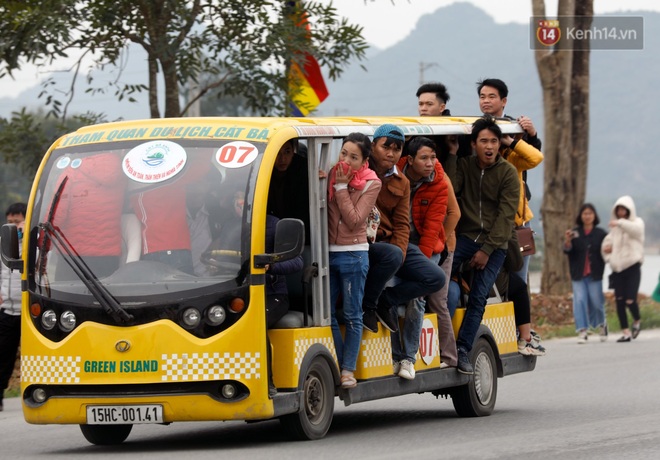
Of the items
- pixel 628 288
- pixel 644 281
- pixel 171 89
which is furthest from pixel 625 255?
pixel 644 281

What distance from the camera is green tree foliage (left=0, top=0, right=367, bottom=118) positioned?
15.9 metres

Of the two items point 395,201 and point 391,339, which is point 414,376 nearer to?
point 391,339

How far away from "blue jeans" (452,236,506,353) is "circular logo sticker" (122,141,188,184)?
3.19 metres

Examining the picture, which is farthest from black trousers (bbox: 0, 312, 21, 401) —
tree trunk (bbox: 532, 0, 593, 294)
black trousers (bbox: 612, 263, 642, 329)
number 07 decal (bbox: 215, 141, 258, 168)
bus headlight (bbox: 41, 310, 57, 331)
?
tree trunk (bbox: 532, 0, 593, 294)

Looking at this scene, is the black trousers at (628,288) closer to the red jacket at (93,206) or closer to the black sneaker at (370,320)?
the black sneaker at (370,320)

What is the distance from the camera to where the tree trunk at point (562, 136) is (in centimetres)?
2719

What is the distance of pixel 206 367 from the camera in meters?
9.50

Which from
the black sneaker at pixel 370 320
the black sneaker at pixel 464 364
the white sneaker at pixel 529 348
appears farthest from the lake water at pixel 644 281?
the black sneaker at pixel 370 320

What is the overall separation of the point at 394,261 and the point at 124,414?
2378mm

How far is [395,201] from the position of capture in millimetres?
11070

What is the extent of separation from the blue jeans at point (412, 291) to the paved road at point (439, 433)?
61cm

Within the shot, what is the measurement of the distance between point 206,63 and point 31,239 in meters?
7.04

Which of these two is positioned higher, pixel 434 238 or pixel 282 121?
pixel 282 121

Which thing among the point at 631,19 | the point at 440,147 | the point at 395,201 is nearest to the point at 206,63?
the point at 440,147
